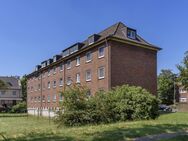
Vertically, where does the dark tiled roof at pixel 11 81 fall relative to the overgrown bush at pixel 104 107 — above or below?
above

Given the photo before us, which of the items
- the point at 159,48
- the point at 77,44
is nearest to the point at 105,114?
the point at 159,48

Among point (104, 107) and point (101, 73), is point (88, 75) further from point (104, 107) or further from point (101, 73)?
point (104, 107)

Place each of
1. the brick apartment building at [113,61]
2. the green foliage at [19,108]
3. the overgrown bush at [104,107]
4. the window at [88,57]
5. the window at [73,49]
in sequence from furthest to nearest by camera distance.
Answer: the green foliage at [19,108]
the window at [73,49]
the window at [88,57]
the brick apartment building at [113,61]
the overgrown bush at [104,107]

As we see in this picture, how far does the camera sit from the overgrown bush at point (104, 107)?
21.8 meters

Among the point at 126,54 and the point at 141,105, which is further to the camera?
the point at 126,54

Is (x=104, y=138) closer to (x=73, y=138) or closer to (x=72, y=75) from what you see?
(x=73, y=138)

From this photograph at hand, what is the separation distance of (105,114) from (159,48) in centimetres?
1824

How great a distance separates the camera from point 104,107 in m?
22.2

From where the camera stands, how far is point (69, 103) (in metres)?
22.8

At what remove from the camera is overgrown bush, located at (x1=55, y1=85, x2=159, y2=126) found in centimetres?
2178

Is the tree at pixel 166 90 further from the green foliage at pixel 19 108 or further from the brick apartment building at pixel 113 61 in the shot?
the brick apartment building at pixel 113 61

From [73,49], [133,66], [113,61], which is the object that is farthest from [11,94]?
[113,61]

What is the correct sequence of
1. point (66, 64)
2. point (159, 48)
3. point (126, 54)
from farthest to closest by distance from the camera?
1. point (66, 64)
2. point (159, 48)
3. point (126, 54)

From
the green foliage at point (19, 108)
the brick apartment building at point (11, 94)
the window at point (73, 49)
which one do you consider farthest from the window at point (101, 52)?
the brick apartment building at point (11, 94)
